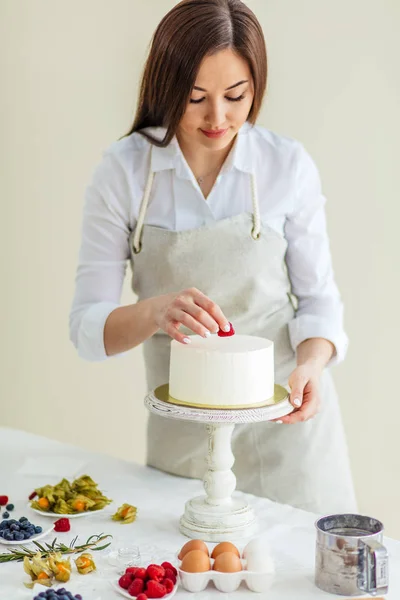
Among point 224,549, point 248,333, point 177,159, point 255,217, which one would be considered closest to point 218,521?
point 224,549

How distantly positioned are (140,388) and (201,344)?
215 cm

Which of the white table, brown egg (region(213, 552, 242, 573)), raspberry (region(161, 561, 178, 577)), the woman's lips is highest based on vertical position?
the woman's lips

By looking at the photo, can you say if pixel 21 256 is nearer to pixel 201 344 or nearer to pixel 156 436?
pixel 156 436

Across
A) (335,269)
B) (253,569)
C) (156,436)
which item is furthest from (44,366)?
Answer: (253,569)

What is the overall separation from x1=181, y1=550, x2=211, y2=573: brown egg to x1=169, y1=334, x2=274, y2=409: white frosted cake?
0.88ft

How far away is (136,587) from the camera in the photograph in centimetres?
138

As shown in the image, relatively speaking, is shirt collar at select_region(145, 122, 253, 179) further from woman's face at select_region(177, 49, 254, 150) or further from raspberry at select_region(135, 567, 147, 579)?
raspberry at select_region(135, 567, 147, 579)

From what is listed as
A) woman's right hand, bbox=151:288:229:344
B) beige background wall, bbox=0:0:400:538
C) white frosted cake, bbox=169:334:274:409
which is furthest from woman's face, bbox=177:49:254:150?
beige background wall, bbox=0:0:400:538

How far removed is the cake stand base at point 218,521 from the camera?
161 centimetres

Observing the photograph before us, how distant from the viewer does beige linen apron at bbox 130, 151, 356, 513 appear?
6.49 feet

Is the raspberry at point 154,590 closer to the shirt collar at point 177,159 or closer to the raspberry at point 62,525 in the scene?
the raspberry at point 62,525

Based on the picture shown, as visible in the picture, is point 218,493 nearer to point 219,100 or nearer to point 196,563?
point 196,563

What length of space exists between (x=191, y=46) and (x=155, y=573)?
1003 mm

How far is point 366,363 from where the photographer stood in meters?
3.25
